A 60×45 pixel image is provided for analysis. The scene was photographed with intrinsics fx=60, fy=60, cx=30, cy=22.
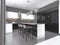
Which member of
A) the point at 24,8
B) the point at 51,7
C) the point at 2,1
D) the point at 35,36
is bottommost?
the point at 35,36

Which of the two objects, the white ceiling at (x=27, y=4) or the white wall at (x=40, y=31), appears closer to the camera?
the white ceiling at (x=27, y=4)

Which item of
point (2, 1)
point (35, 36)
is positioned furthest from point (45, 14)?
point (2, 1)

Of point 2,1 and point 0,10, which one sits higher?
point 2,1

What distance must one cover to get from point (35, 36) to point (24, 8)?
1805 millimetres

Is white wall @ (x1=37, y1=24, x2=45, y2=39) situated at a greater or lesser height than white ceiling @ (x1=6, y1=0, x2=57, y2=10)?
lesser

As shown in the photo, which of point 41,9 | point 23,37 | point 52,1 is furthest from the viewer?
point 52,1

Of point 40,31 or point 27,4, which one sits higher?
point 27,4

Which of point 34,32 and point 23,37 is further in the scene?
point 34,32

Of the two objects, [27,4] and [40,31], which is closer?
[27,4]

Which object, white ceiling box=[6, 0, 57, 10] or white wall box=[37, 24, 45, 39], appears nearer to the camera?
white ceiling box=[6, 0, 57, 10]

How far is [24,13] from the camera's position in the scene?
2553 millimetres

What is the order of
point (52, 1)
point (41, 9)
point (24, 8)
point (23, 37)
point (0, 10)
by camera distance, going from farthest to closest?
point (52, 1) < point (41, 9) < point (23, 37) < point (24, 8) < point (0, 10)

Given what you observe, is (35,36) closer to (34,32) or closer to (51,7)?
(34,32)

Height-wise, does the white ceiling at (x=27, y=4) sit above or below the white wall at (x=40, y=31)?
above
